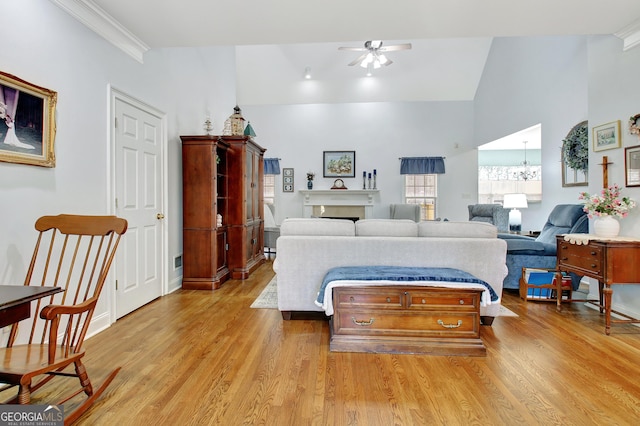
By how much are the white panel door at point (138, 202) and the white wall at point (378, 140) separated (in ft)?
15.6

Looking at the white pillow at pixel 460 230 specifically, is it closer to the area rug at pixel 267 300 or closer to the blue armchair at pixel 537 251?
the blue armchair at pixel 537 251

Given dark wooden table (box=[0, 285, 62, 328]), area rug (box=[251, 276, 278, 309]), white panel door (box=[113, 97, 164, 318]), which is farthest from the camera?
area rug (box=[251, 276, 278, 309])

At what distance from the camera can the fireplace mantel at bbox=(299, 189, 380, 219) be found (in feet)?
26.7

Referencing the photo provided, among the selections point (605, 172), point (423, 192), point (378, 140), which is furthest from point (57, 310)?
point (423, 192)

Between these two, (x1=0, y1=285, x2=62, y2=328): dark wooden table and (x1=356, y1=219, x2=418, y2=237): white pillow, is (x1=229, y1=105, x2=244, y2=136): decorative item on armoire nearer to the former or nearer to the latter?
(x1=356, y1=219, x2=418, y2=237): white pillow

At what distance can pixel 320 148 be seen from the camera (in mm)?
8250

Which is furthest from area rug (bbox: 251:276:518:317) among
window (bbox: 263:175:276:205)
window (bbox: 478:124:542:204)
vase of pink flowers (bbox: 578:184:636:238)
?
window (bbox: 478:124:542:204)

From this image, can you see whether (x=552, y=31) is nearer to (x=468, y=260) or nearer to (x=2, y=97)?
(x=468, y=260)

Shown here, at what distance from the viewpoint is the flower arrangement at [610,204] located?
2.81 m

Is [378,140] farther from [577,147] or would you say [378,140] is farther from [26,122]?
[26,122]

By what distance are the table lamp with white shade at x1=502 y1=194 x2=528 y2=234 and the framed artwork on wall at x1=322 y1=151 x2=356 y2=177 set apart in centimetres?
364

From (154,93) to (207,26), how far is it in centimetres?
114

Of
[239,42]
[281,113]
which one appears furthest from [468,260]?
[281,113]

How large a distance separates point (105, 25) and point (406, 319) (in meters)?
3.34
